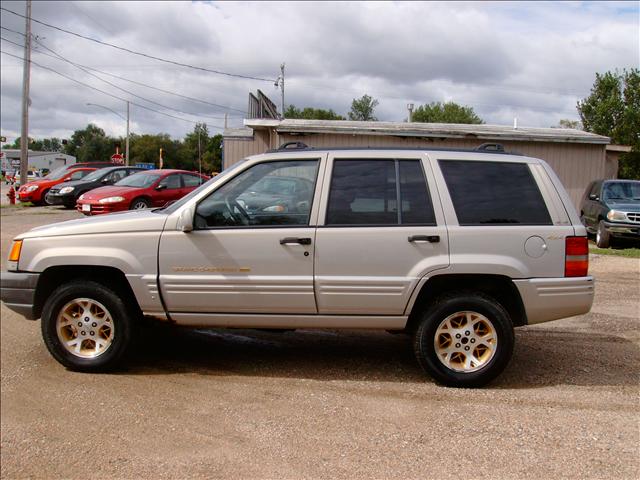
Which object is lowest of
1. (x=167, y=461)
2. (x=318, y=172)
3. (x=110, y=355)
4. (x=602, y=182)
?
(x=167, y=461)

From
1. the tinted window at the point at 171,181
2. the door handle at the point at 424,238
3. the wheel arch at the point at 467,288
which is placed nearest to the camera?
the door handle at the point at 424,238

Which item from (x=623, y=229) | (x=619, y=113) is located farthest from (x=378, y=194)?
(x=619, y=113)

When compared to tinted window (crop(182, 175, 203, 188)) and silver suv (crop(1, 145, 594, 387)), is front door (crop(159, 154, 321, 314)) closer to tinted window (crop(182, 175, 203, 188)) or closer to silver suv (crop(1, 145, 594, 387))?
silver suv (crop(1, 145, 594, 387))

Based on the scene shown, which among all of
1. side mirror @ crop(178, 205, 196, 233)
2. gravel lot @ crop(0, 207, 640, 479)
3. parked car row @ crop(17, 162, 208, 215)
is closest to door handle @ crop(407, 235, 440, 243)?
gravel lot @ crop(0, 207, 640, 479)

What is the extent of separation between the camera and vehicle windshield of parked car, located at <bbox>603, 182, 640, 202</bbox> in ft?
46.6

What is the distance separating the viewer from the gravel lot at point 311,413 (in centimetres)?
340

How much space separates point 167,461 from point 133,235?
6.45 feet

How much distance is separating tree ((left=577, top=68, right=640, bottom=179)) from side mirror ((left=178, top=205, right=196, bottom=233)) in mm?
33645

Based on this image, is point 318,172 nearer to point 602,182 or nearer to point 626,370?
point 626,370

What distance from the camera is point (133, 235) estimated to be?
472 cm

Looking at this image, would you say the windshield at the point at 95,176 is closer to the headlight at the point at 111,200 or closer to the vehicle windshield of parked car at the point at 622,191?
the headlight at the point at 111,200

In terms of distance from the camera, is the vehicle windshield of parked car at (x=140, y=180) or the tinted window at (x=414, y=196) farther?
the vehicle windshield of parked car at (x=140, y=180)

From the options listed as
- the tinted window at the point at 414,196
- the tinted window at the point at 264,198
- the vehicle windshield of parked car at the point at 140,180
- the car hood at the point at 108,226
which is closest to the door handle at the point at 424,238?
the tinted window at the point at 414,196

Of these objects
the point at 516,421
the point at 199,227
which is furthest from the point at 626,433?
the point at 199,227
